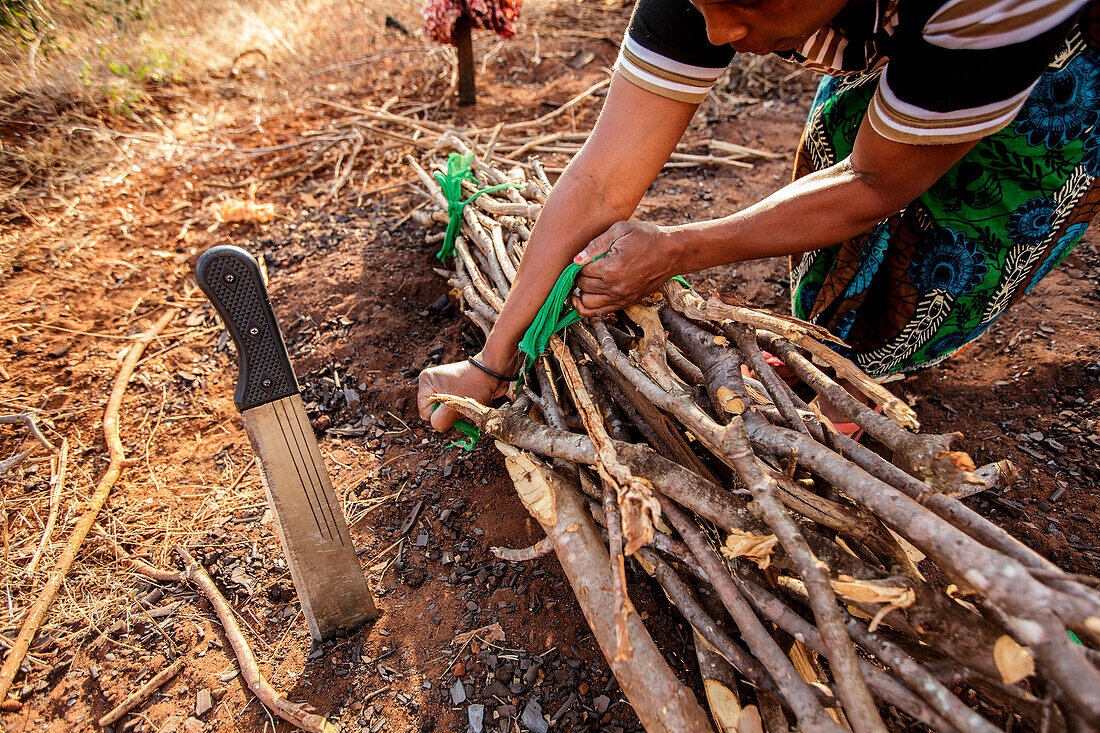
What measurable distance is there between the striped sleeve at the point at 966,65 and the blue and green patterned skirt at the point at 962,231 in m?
0.46

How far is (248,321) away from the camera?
135cm

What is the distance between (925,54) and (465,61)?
11.3 ft

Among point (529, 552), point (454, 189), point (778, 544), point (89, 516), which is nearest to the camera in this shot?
point (778, 544)

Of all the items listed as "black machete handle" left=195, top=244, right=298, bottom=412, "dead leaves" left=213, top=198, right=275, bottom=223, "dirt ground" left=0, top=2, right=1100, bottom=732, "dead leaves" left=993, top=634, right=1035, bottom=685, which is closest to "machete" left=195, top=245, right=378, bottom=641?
"black machete handle" left=195, top=244, right=298, bottom=412

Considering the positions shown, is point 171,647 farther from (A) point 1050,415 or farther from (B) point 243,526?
(A) point 1050,415

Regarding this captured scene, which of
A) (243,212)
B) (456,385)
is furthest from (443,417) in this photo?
(243,212)

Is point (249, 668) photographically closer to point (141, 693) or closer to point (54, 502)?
point (141, 693)

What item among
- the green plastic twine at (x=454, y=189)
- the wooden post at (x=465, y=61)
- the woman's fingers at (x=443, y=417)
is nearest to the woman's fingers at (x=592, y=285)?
the woman's fingers at (x=443, y=417)

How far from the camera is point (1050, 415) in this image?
2.05 metres

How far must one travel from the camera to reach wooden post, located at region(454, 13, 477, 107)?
3580mm

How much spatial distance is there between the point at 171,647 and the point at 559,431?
120 centimetres

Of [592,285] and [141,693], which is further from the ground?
[592,285]

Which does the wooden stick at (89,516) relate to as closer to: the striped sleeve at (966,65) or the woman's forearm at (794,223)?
the woman's forearm at (794,223)

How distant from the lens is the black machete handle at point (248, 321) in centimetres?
130
